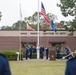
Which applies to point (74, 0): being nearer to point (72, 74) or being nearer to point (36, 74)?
point (36, 74)

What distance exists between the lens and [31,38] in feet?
177

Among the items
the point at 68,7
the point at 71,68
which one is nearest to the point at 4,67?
the point at 71,68

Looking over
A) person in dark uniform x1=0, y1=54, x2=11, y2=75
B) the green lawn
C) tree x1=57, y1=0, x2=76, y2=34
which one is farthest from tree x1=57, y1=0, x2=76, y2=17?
person in dark uniform x1=0, y1=54, x2=11, y2=75

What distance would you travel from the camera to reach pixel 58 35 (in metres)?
54.3

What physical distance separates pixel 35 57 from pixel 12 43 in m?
11.3

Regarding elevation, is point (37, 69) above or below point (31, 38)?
above

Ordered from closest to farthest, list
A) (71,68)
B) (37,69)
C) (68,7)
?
(71,68) → (37,69) → (68,7)

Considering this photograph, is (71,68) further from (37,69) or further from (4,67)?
(37,69)

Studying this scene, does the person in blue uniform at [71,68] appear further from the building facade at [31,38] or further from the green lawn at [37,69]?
the building facade at [31,38]

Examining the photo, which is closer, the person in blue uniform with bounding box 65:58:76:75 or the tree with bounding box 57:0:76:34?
the person in blue uniform with bounding box 65:58:76:75

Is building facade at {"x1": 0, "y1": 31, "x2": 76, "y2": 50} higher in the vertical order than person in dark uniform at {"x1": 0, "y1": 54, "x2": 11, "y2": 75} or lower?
lower

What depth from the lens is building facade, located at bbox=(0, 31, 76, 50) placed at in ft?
177

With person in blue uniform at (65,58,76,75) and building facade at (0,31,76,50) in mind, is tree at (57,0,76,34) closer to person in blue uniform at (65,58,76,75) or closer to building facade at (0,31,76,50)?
building facade at (0,31,76,50)

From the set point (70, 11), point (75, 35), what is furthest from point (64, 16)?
point (75, 35)
